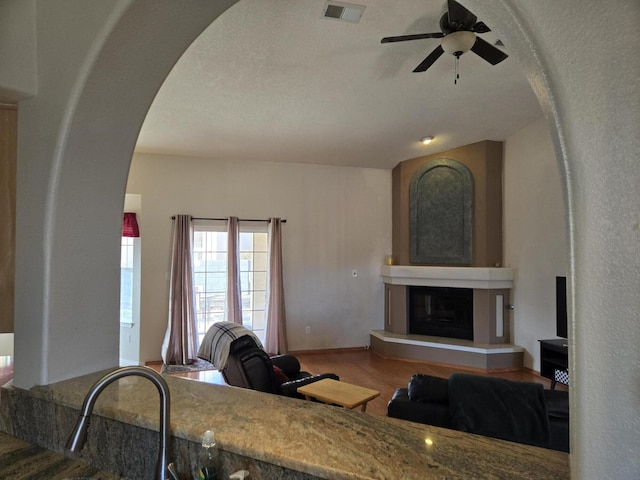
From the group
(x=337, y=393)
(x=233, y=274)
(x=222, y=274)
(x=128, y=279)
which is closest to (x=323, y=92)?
(x=337, y=393)

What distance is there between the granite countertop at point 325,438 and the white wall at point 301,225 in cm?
441

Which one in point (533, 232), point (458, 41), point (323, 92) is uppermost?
point (323, 92)

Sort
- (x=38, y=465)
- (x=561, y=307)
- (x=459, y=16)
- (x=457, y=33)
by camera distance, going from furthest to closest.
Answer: (x=561, y=307), (x=457, y=33), (x=459, y=16), (x=38, y=465)

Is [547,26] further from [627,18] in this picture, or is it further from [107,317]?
[107,317]

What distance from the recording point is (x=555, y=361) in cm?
420

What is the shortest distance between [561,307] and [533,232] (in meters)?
1.05

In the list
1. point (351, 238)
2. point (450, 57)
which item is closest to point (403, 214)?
point (351, 238)

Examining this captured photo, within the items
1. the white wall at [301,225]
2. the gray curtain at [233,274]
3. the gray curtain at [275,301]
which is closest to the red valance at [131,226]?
the white wall at [301,225]

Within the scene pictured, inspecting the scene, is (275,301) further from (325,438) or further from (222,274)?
(325,438)

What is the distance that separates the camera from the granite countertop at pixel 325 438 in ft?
2.70

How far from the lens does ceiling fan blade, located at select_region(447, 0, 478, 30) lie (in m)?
2.31

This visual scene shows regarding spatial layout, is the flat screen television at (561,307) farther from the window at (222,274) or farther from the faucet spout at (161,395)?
the faucet spout at (161,395)

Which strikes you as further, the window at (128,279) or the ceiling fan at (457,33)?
the window at (128,279)

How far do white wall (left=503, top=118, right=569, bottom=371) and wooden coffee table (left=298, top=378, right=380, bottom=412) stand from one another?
2929 millimetres
